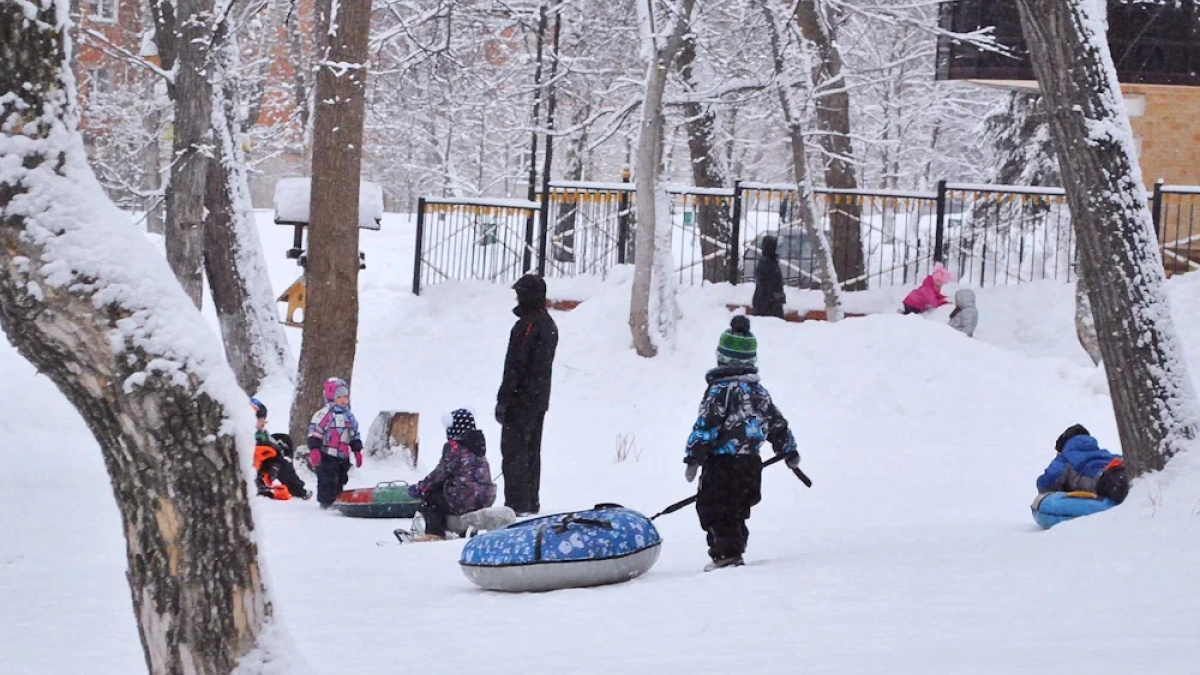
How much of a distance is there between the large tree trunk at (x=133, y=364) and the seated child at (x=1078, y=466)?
590 centimetres

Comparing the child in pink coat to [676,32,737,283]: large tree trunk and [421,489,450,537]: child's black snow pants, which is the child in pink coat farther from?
[421,489,450,537]: child's black snow pants

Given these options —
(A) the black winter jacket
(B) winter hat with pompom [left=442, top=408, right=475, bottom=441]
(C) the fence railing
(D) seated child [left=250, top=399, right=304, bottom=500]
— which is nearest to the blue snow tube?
(A) the black winter jacket

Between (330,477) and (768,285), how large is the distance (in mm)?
8955

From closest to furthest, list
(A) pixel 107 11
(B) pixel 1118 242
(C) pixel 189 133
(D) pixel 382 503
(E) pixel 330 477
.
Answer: (B) pixel 1118 242, (D) pixel 382 503, (E) pixel 330 477, (C) pixel 189 133, (A) pixel 107 11

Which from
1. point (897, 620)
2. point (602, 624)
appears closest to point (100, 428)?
point (602, 624)

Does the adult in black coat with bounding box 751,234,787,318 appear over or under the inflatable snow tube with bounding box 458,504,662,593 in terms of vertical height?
over

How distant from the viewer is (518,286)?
9.99m

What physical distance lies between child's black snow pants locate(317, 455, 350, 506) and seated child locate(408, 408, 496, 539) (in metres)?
1.67

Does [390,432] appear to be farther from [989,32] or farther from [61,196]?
[989,32]

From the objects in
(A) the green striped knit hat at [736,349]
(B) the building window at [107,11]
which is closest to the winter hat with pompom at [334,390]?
(A) the green striped knit hat at [736,349]

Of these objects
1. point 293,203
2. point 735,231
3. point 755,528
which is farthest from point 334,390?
point 735,231

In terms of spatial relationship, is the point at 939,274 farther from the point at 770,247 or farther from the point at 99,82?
the point at 99,82

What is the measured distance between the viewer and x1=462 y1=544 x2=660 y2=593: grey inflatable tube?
7.35 m

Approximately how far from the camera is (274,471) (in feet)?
37.3
